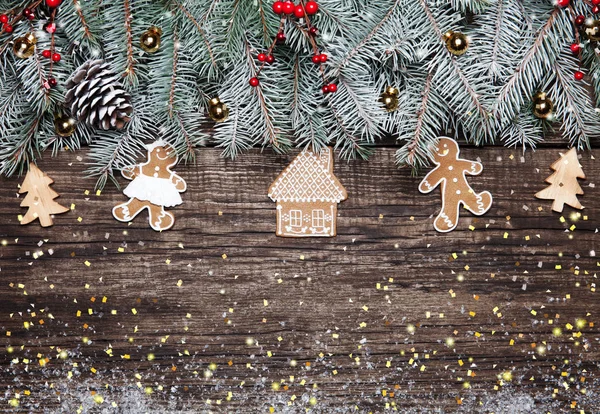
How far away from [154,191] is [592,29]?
33.8 inches

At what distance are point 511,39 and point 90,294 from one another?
924mm

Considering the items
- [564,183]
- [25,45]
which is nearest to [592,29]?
[564,183]

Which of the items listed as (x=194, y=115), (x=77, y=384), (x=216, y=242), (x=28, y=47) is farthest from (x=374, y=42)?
(x=77, y=384)

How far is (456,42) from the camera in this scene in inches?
38.4

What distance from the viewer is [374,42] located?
986 millimetres

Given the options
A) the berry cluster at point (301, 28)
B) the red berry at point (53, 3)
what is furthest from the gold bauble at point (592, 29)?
the red berry at point (53, 3)

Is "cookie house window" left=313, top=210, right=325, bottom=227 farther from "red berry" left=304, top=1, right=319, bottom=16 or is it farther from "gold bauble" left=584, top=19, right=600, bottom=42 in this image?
"gold bauble" left=584, top=19, right=600, bottom=42

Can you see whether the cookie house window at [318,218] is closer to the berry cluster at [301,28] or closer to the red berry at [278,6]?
the berry cluster at [301,28]

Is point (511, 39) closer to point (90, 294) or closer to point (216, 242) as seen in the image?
point (216, 242)

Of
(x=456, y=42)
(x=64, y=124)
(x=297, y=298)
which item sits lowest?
(x=297, y=298)

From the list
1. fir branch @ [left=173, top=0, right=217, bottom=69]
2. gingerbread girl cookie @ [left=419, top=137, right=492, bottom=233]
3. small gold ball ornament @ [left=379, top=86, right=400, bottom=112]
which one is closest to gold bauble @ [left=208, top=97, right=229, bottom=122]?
fir branch @ [left=173, top=0, right=217, bottom=69]

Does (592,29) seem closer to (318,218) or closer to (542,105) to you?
(542,105)

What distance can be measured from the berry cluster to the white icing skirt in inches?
10.2

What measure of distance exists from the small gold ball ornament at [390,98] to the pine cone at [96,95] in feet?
1.53
